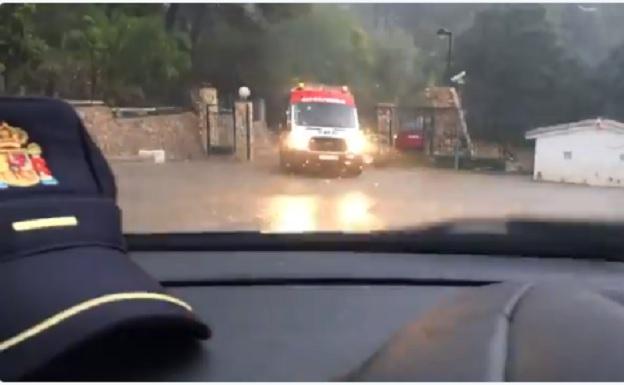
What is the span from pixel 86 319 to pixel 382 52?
30.4 inches

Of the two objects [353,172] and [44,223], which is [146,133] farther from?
[44,223]

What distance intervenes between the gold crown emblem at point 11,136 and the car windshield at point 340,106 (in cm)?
25

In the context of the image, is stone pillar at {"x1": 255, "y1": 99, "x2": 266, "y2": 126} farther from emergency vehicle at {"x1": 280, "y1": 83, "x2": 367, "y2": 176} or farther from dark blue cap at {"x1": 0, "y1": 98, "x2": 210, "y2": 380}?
dark blue cap at {"x1": 0, "y1": 98, "x2": 210, "y2": 380}

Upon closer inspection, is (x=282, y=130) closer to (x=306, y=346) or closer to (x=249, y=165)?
(x=249, y=165)

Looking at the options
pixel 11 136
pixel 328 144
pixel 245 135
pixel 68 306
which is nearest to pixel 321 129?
pixel 328 144

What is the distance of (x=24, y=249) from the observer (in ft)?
2.69

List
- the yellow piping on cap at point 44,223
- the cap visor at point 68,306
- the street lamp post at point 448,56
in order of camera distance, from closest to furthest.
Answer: the cap visor at point 68,306 < the yellow piping on cap at point 44,223 < the street lamp post at point 448,56

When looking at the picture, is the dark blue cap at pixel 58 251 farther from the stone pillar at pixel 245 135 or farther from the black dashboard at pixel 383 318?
the stone pillar at pixel 245 135

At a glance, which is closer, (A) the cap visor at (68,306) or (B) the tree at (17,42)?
(A) the cap visor at (68,306)

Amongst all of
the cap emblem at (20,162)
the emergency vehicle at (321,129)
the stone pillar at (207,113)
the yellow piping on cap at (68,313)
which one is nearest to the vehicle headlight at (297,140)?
the emergency vehicle at (321,129)

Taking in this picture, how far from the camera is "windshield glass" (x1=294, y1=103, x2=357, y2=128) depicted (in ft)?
4.37

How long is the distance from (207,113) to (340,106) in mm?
213

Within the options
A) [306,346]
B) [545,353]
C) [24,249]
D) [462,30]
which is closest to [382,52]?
[462,30]

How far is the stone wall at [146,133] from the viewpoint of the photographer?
4.01 feet
